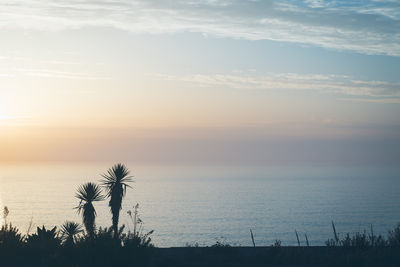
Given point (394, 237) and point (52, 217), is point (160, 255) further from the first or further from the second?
point (52, 217)

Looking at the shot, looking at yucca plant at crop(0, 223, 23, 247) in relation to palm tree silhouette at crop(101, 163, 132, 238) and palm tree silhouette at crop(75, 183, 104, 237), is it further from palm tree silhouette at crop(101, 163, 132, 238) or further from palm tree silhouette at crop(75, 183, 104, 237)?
palm tree silhouette at crop(101, 163, 132, 238)

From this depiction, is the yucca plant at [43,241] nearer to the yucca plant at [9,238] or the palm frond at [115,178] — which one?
the yucca plant at [9,238]

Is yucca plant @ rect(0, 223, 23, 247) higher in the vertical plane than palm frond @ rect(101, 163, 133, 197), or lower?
lower

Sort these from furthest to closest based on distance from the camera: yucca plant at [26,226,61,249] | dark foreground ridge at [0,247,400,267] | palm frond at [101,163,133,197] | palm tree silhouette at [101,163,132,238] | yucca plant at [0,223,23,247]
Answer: palm frond at [101,163,133,197] → palm tree silhouette at [101,163,132,238] → yucca plant at [26,226,61,249] → yucca plant at [0,223,23,247] → dark foreground ridge at [0,247,400,267]

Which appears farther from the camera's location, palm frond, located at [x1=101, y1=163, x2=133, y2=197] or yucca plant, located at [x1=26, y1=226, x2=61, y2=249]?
palm frond, located at [x1=101, y1=163, x2=133, y2=197]

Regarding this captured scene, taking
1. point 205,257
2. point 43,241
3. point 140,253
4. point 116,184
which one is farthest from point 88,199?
point 140,253

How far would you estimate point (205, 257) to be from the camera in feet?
72.8

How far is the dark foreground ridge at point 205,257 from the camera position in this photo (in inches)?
664

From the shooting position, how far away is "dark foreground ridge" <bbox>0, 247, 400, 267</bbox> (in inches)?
664

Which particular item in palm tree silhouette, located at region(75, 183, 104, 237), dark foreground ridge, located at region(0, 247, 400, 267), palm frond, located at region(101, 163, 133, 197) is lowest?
dark foreground ridge, located at region(0, 247, 400, 267)

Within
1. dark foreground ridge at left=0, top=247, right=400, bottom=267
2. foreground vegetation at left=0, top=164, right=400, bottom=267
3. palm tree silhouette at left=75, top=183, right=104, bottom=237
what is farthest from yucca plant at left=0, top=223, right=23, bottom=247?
palm tree silhouette at left=75, top=183, right=104, bottom=237

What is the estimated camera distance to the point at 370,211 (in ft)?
371

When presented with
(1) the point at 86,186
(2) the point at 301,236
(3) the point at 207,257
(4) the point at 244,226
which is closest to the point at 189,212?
(4) the point at 244,226

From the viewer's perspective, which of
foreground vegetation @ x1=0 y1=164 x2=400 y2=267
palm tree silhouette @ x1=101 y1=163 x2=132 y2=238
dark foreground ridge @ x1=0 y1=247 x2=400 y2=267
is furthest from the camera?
palm tree silhouette @ x1=101 y1=163 x2=132 y2=238
